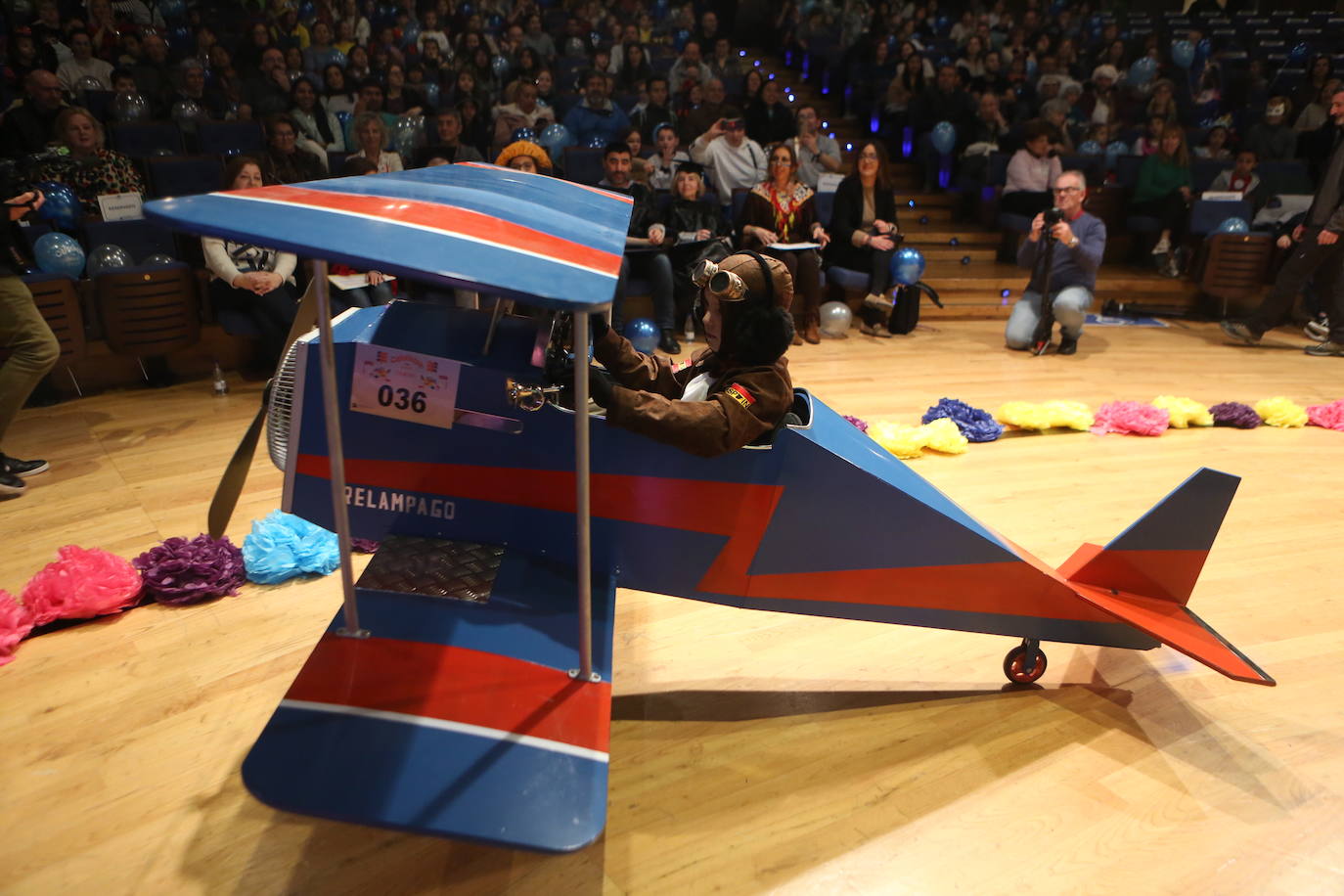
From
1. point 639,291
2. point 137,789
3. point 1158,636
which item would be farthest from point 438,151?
point 1158,636

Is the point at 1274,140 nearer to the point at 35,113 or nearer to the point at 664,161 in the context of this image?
the point at 664,161

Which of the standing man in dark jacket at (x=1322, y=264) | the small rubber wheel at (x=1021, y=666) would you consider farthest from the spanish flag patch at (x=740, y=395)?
the standing man in dark jacket at (x=1322, y=264)

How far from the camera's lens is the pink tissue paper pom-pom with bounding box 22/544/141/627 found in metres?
3.09

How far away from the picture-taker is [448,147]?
23.7ft

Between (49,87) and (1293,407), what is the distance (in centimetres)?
879

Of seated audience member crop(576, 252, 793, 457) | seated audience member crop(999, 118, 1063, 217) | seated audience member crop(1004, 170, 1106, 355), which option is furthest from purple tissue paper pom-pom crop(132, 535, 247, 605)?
seated audience member crop(999, 118, 1063, 217)

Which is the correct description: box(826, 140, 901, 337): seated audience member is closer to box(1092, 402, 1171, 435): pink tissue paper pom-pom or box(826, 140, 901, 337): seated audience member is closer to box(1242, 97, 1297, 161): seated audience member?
box(1092, 402, 1171, 435): pink tissue paper pom-pom

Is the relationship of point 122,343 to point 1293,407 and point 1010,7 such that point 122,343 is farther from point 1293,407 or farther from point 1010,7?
point 1010,7

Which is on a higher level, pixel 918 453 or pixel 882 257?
pixel 882 257

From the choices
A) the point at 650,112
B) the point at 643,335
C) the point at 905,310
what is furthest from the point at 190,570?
the point at 650,112

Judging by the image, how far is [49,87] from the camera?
20.0 ft

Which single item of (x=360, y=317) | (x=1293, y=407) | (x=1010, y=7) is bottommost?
(x=1293, y=407)

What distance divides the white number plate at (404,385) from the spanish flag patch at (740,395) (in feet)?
2.38

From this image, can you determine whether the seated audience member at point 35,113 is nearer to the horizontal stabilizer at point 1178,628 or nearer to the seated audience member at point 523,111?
the seated audience member at point 523,111
